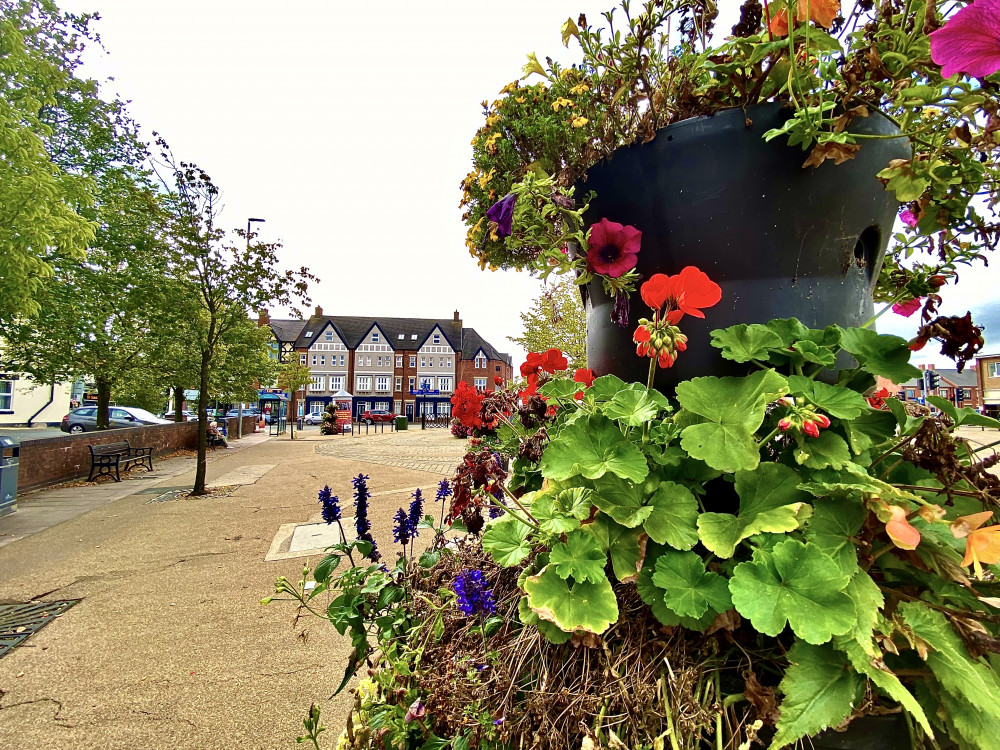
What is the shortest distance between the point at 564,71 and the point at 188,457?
57.1 ft

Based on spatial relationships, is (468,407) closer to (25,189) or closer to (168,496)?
(25,189)

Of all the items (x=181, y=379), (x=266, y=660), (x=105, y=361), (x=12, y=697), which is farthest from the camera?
(x=181, y=379)

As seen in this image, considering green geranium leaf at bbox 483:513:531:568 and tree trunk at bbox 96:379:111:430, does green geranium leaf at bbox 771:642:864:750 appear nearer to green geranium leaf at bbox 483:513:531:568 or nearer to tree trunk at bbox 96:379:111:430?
green geranium leaf at bbox 483:513:531:568

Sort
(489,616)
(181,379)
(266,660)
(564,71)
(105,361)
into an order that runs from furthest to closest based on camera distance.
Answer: (181,379) → (105,361) → (266,660) → (564,71) → (489,616)

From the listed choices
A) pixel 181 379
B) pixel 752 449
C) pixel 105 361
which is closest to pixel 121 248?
pixel 105 361

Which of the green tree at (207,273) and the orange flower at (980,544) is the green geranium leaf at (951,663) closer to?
the orange flower at (980,544)

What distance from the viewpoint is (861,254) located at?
118 cm

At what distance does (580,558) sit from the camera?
0.84 meters

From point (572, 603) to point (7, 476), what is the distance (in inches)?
353

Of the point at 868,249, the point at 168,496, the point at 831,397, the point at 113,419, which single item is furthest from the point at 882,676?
the point at 113,419

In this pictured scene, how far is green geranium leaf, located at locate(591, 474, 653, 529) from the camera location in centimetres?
88

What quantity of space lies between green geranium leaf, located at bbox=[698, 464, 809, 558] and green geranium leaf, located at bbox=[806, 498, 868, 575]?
36 millimetres

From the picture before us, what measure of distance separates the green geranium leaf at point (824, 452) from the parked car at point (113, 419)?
75.8ft

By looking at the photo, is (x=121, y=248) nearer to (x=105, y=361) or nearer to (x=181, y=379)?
(x=105, y=361)
